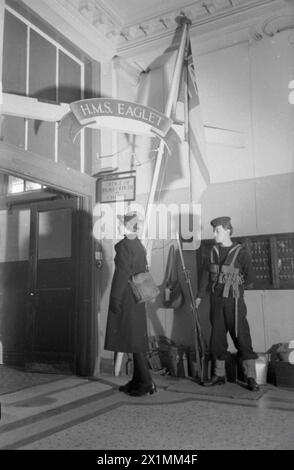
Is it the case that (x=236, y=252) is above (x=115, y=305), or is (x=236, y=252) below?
above

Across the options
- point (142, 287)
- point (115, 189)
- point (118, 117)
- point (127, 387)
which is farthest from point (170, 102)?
point (127, 387)

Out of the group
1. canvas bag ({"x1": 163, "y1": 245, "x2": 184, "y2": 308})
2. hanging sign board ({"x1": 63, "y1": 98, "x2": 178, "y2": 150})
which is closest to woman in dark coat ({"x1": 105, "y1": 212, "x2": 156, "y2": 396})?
canvas bag ({"x1": 163, "y1": 245, "x2": 184, "y2": 308})

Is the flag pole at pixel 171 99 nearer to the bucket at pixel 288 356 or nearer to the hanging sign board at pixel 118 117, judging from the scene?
the hanging sign board at pixel 118 117

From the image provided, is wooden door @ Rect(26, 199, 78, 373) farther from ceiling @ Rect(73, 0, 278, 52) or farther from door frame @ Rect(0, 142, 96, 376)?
ceiling @ Rect(73, 0, 278, 52)

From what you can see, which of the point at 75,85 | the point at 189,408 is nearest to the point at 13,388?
the point at 189,408

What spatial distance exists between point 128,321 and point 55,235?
2404 millimetres

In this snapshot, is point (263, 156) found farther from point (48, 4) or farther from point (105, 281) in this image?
point (48, 4)

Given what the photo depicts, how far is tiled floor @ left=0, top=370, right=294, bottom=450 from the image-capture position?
270cm

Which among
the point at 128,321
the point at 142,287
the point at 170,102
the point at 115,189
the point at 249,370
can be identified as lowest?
the point at 249,370

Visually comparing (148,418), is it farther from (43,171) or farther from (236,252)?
(43,171)

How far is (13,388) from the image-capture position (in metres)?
4.44

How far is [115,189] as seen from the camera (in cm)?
509

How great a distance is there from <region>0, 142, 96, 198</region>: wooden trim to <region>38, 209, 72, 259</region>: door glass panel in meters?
0.89
